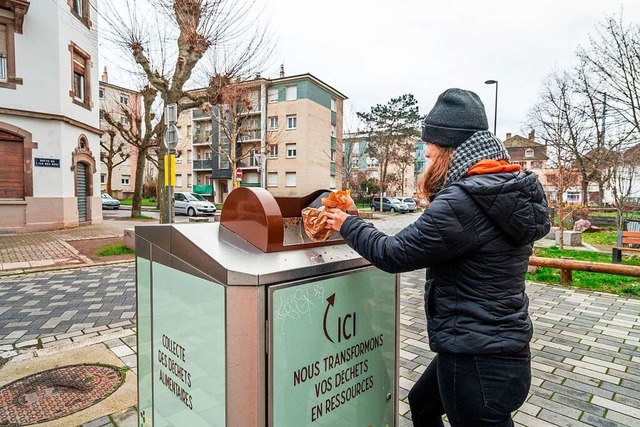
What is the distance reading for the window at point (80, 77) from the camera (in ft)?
49.8

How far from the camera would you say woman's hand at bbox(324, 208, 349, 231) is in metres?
1.59

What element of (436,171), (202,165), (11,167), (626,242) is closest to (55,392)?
(436,171)

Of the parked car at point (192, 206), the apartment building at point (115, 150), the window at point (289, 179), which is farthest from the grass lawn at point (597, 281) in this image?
the apartment building at point (115, 150)

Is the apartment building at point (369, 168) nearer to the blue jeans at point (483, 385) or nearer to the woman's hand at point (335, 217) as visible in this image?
the woman's hand at point (335, 217)

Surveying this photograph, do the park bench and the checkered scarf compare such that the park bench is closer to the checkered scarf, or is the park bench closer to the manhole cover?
the checkered scarf

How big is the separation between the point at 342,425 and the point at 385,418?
38 centimetres

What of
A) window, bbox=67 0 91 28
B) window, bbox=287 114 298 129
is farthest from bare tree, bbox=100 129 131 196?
window, bbox=287 114 298 129

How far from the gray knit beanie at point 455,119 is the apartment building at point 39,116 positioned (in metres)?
15.7

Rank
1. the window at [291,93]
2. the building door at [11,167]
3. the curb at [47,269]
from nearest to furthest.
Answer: the curb at [47,269]
the building door at [11,167]
the window at [291,93]

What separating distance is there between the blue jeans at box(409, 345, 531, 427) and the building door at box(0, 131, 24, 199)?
1601cm

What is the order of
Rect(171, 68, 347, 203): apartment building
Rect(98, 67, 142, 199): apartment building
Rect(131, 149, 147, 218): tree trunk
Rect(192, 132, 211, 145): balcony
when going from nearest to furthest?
Rect(131, 149, 147, 218): tree trunk, Rect(171, 68, 347, 203): apartment building, Rect(98, 67, 142, 199): apartment building, Rect(192, 132, 211, 145): balcony

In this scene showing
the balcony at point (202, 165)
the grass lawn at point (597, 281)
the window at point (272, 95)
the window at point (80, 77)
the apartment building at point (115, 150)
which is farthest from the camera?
the balcony at point (202, 165)

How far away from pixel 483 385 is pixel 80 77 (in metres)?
19.0

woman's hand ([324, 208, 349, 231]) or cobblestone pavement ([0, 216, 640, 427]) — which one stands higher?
woman's hand ([324, 208, 349, 231])
